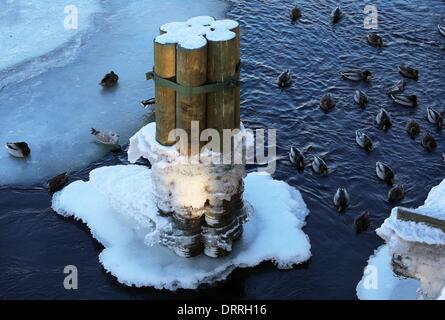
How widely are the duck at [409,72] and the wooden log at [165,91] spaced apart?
1109 cm

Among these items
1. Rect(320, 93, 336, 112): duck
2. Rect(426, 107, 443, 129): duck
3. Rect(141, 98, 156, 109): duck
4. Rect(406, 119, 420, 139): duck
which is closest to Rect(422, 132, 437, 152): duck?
Rect(406, 119, 420, 139): duck

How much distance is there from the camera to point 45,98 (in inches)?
710

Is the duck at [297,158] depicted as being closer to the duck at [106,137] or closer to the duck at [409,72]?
the duck at [106,137]

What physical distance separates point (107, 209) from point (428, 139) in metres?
8.55

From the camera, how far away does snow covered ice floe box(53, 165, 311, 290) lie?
12.2 m

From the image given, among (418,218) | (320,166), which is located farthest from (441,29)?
(418,218)

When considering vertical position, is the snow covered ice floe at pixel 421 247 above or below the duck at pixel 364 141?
above

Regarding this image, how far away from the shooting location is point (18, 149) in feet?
51.0

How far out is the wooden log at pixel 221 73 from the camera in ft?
34.3

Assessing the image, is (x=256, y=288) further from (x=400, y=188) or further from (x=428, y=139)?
(x=428, y=139)

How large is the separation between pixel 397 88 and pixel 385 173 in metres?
4.47

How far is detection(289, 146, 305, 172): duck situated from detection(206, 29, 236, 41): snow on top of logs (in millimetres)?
5906

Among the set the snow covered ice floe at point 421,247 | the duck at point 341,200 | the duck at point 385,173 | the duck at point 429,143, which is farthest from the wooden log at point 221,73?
the duck at point 429,143

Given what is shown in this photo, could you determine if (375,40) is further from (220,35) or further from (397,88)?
(220,35)
